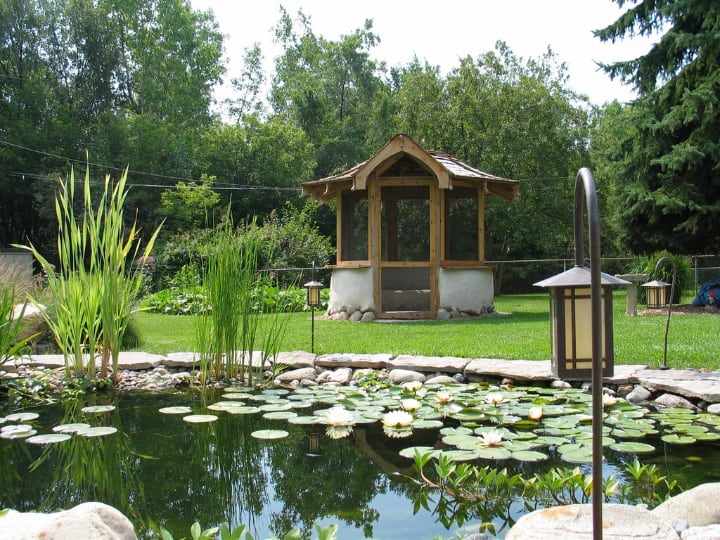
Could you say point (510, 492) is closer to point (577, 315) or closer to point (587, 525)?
point (587, 525)

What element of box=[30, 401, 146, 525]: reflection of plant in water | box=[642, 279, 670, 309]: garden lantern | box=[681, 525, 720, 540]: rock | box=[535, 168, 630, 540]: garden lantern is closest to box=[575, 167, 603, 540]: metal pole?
box=[535, 168, 630, 540]: garden lantern

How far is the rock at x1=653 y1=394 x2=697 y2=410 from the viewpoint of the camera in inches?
157

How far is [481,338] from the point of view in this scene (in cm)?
697

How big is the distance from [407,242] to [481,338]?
3361 mm

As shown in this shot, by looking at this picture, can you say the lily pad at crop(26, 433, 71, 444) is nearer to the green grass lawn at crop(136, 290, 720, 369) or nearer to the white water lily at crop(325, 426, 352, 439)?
the white water lily at crop(325, 426, 352, 439)

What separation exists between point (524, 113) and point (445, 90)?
248 centimetres

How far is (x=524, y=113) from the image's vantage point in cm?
1777

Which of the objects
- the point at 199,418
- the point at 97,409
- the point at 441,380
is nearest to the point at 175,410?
the point at 199,418

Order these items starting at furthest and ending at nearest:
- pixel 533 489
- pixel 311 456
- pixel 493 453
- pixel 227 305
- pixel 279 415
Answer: pixel 227 305, pixel 279 415, pixel 311 456, pixel 493 453, pixel 533 489

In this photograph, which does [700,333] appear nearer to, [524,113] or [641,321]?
[641,321]

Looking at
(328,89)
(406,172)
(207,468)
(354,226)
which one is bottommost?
(207,468)

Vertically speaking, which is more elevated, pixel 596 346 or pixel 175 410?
pixel 596 346

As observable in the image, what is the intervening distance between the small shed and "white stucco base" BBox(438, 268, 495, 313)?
2 centimetres

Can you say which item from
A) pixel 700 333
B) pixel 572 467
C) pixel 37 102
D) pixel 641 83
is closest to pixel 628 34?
pixel 641 83
